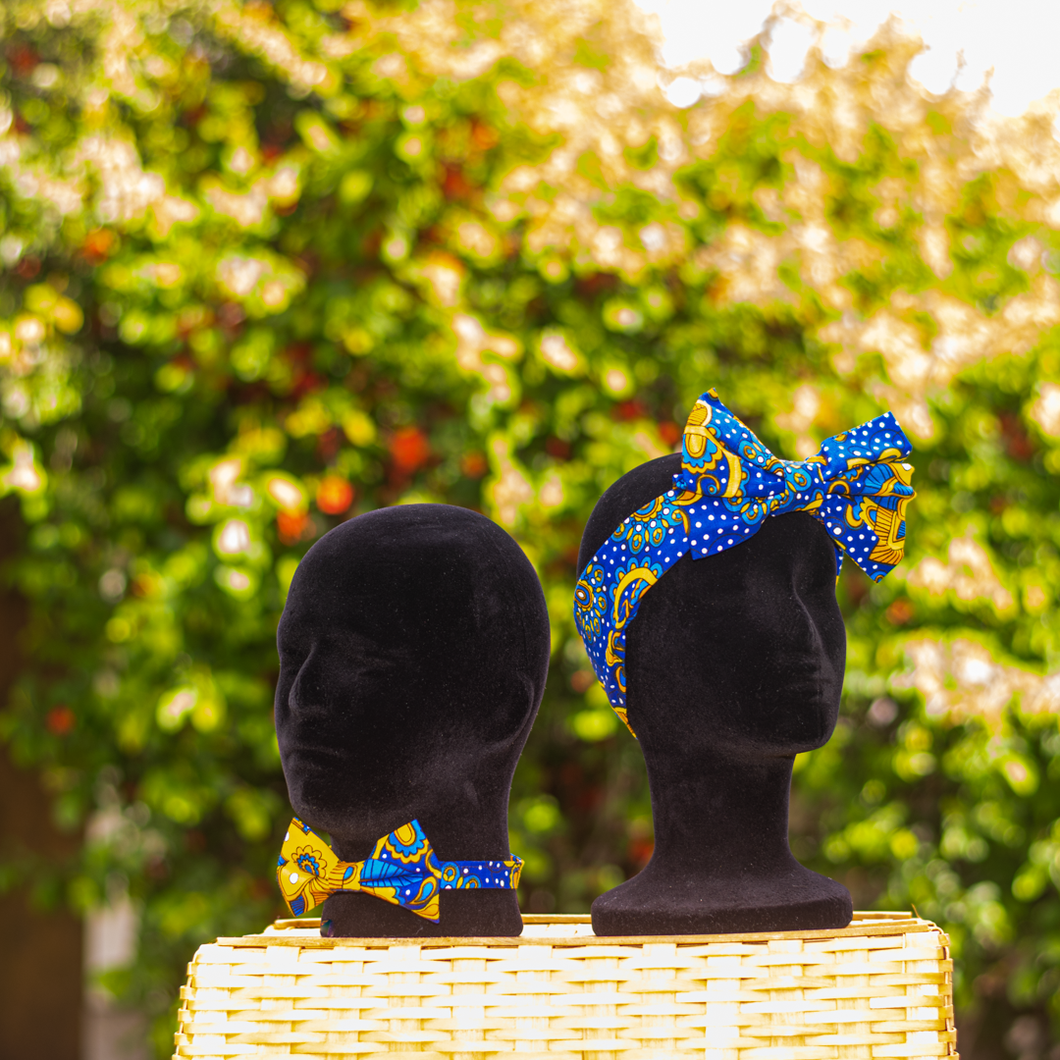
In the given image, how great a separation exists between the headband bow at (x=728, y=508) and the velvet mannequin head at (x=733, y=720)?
0.8 inches

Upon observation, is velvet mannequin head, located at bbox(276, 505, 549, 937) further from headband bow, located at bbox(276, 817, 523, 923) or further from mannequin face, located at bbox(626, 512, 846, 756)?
mannequin face, located at bbox(626, 512, 846, 756)

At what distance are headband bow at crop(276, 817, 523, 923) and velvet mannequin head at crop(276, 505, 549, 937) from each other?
0.5 inches

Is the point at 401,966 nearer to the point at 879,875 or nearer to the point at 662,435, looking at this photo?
the point at 662,435

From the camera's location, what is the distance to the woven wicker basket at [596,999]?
1.04m

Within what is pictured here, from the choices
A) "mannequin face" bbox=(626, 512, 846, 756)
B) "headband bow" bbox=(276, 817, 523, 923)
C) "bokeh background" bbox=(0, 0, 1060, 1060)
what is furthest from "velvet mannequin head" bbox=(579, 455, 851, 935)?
"bokeh background" bbox=(0, 0, 1060, 1060)

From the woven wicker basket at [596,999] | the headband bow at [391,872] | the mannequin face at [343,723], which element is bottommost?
the woven wicker basket at [596,999]

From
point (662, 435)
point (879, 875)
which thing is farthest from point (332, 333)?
point (879, 875)

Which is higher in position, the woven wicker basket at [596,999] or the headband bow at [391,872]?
the headband bow at [391,872]

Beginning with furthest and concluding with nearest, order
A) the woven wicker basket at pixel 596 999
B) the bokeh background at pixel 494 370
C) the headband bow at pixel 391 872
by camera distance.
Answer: the bokeh background at pixel 494 370, the headband bow at pixel 391 872, the woven wicker basket at pixel 596 999

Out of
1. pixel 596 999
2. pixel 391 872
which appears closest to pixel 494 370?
pixel 391 872

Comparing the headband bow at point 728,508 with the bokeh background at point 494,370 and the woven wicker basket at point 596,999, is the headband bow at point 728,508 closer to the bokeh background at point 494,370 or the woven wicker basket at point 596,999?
the woven wicker basket at point 596,999

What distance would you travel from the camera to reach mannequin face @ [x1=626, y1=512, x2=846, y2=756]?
3.77ft

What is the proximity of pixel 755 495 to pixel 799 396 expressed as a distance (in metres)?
1.47

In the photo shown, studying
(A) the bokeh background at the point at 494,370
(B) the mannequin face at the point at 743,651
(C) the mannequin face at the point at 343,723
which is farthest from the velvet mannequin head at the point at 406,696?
(A) the bokeh background at the point at 494,370
